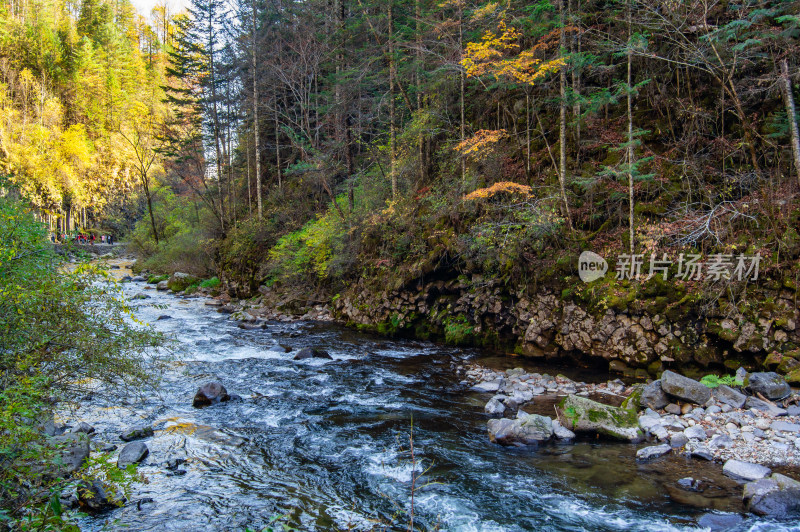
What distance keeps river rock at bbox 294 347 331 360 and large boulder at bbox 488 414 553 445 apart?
6.45m

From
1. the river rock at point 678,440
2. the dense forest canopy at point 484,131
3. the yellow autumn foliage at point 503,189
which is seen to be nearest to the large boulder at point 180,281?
the dense forest canopy at point 484,131

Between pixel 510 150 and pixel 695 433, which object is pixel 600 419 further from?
pixel 510 150

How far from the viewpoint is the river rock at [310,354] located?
12.1 meters

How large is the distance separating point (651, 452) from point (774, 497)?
4.98 ft

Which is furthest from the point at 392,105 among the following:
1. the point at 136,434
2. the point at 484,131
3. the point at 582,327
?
the point at 136,434

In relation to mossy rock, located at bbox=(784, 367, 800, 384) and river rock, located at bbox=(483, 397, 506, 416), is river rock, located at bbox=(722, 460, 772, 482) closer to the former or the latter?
mossy rock, located at bbox=(784, 367, 800, 384)

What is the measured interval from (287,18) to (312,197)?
32.2ft

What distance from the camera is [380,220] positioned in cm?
1669

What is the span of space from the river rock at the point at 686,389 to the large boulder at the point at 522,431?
8.30 feet

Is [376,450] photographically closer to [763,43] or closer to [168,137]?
[763,43]

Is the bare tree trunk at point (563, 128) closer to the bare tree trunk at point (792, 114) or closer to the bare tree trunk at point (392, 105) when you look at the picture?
the bare tree trunk at point (792, 114)

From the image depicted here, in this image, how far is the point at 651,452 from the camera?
623 centimetres

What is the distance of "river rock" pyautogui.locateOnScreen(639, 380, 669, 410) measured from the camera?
761 centimetres

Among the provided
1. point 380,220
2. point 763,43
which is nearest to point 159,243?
point 380,220
